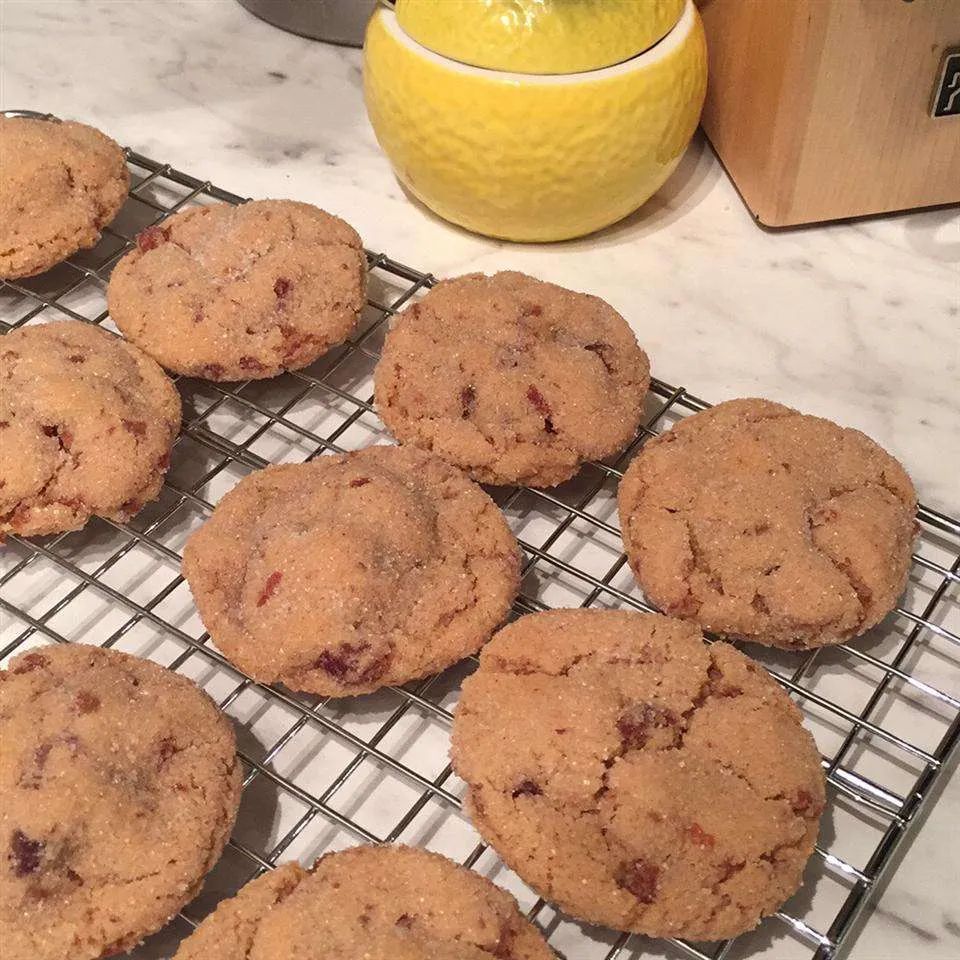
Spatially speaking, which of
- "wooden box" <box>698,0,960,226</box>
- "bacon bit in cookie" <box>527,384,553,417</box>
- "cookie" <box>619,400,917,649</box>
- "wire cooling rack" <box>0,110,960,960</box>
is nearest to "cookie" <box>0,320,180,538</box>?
"wire cooling rack" <box>0,110,960,960</box>

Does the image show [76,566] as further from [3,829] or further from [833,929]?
[833,929]

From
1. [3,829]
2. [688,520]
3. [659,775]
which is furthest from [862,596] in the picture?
[3,829]

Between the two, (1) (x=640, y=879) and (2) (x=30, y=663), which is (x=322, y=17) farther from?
(1) (x=640, y=879)

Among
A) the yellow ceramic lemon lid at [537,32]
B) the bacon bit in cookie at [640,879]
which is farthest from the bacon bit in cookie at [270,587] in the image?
the yellow ceramic lemon lid at [537,32]

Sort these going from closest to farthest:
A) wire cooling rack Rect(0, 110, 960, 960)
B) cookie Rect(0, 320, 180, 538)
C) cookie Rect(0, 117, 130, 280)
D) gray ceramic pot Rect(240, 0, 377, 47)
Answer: wire cooling rack Rect(0, 110, 960, 960) < cookie Rect(0, 320, 180, 538) < cookie Rect(0, 117, 130, 280) < gray ceramic pot Rect(240, 0, 377, 47)

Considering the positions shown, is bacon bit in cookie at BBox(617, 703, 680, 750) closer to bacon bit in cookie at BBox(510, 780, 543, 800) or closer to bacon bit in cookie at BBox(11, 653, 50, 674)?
bacon bit in cookie at BBox(510, 780, 543, 800)
